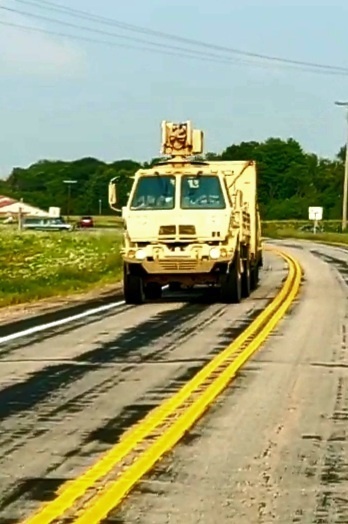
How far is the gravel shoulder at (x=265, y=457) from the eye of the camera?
7074 millimetres

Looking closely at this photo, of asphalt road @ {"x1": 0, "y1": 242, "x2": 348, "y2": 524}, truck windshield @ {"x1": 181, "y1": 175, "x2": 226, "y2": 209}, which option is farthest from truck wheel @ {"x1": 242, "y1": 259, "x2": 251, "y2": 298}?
asphalt road @ {"x1": 0, "y1": 242, "x2": 348, "y2": 524}

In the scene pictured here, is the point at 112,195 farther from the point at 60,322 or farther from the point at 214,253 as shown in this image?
the point at 60,322

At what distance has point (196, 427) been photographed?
969cm

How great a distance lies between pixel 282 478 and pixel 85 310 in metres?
14.2

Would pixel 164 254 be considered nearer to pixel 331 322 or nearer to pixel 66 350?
pixel 331 322

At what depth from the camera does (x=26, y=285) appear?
98.8ft

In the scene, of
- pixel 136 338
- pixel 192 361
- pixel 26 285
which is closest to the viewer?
pixel 192 361

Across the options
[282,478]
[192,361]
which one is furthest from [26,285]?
[282,478]

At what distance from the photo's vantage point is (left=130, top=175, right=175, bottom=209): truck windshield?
2366 cm

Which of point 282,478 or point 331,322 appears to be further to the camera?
point 331,322

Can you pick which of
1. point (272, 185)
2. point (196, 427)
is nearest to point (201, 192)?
point (196, 427)

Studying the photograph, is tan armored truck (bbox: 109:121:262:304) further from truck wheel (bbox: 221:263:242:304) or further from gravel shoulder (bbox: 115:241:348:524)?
gravel shoulder (bbox: 115:241:348:524)

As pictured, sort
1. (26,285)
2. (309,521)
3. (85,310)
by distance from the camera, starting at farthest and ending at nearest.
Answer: (26,285) < (85,310) < (309,521)

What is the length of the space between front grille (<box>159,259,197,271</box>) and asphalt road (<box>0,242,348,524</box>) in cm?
452
